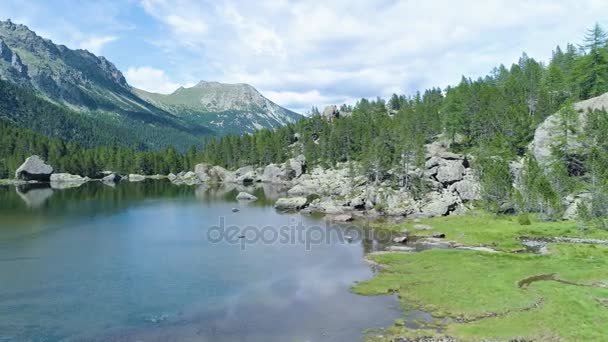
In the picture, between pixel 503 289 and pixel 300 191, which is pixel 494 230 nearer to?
pixel 503 289

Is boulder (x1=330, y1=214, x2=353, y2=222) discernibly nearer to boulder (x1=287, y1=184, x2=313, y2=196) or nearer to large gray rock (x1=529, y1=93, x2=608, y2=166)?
large gray rock (x1=529, y1=93, x2=608, y2=166)

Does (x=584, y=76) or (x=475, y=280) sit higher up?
(x=584, y=76)

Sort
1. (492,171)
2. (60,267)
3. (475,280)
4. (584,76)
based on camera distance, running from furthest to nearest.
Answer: (584,76)
(492,171)
(60,267)
(475,280)

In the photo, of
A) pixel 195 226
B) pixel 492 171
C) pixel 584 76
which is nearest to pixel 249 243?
pixel 195 226

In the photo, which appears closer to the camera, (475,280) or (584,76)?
(475,280)

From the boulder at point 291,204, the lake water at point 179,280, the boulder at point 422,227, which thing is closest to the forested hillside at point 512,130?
the boulder at point 422,227

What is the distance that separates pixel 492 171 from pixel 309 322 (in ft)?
257

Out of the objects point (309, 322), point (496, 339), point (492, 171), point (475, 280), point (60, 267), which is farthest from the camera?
point (492, 171)

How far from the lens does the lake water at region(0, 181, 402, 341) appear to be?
47531mm

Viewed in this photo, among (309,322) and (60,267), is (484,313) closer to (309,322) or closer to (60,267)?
(309,322)

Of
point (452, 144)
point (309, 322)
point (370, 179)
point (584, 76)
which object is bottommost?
point (309, 322)

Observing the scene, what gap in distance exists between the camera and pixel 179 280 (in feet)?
214

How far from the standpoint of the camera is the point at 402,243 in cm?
8950

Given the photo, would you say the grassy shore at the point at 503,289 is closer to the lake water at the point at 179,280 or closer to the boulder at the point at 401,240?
the lake water at the point at 179,280
